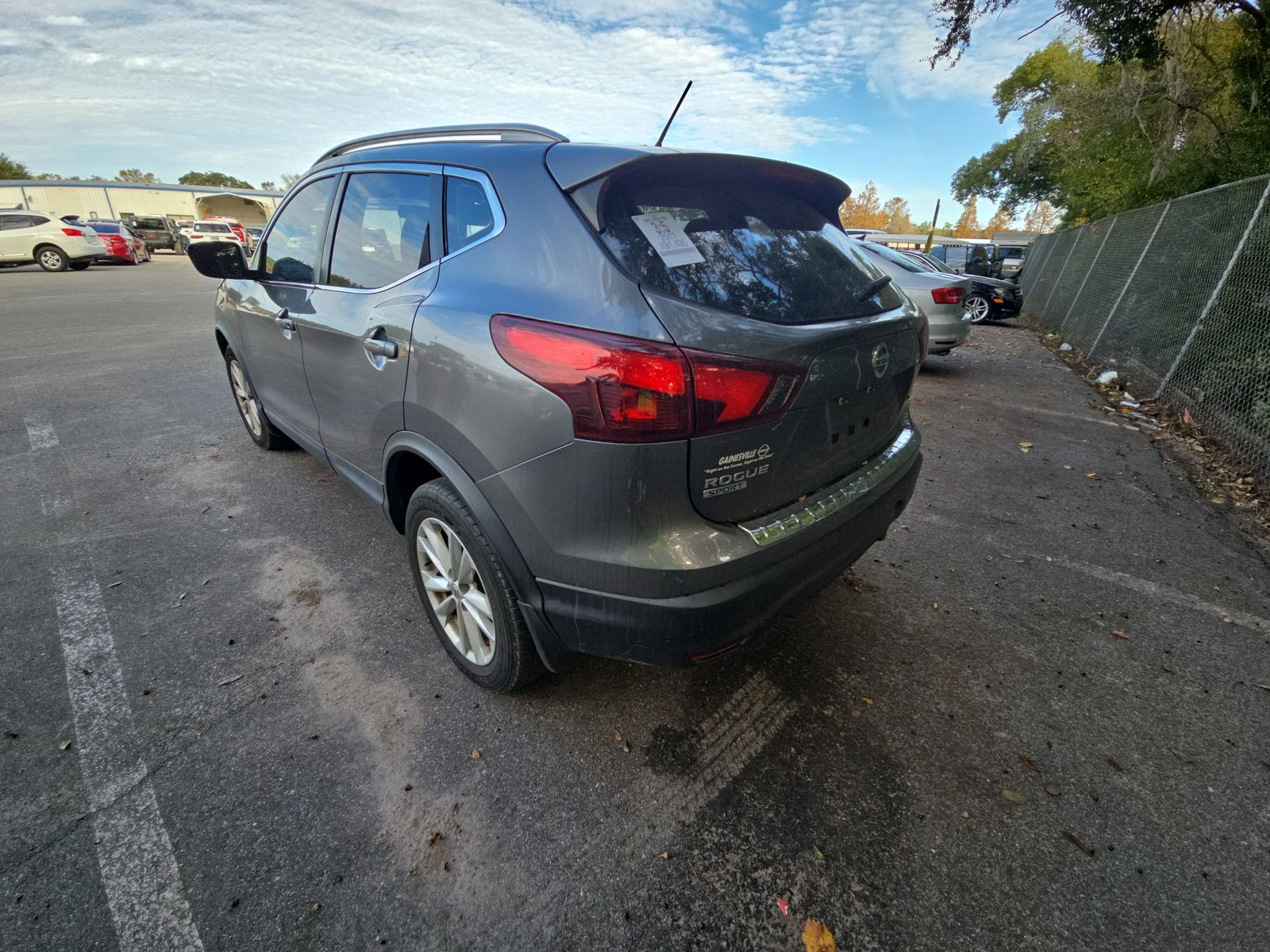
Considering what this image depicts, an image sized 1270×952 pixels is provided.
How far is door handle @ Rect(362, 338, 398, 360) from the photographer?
6.88 feet

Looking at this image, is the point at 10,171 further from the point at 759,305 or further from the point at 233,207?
the point at 759,305

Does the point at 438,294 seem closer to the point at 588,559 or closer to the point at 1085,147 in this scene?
the point at 588,559

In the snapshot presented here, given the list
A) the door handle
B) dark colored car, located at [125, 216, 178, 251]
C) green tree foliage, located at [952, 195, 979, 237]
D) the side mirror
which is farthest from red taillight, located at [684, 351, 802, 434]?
green tree foliage, located at [952, 195, 979, 237]

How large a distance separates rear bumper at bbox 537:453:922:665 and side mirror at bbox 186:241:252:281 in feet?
9.03

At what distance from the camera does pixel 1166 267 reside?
23.8ft

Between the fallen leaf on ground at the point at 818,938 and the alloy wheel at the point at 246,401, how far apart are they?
409cm

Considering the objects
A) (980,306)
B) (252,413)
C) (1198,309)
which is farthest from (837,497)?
(980,306)

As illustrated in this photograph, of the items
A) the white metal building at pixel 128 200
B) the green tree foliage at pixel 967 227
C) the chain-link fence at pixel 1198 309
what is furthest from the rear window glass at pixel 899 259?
the green tree foliage at pixel 967 227

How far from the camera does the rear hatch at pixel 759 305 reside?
1575 millimetres

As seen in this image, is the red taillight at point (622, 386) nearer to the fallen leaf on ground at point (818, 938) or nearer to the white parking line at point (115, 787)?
the fallen leaf on ground at point (818, 938)

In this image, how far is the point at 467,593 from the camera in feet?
7.05

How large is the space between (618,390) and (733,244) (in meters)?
0.66

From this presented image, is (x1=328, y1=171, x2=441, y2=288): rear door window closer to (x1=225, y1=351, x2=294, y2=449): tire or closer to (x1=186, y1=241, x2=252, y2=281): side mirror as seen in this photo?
(x1=186, y1=241, x2=252, y2=281): side mirror

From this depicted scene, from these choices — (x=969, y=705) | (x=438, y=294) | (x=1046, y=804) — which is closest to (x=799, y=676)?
(x=969, y=705)
